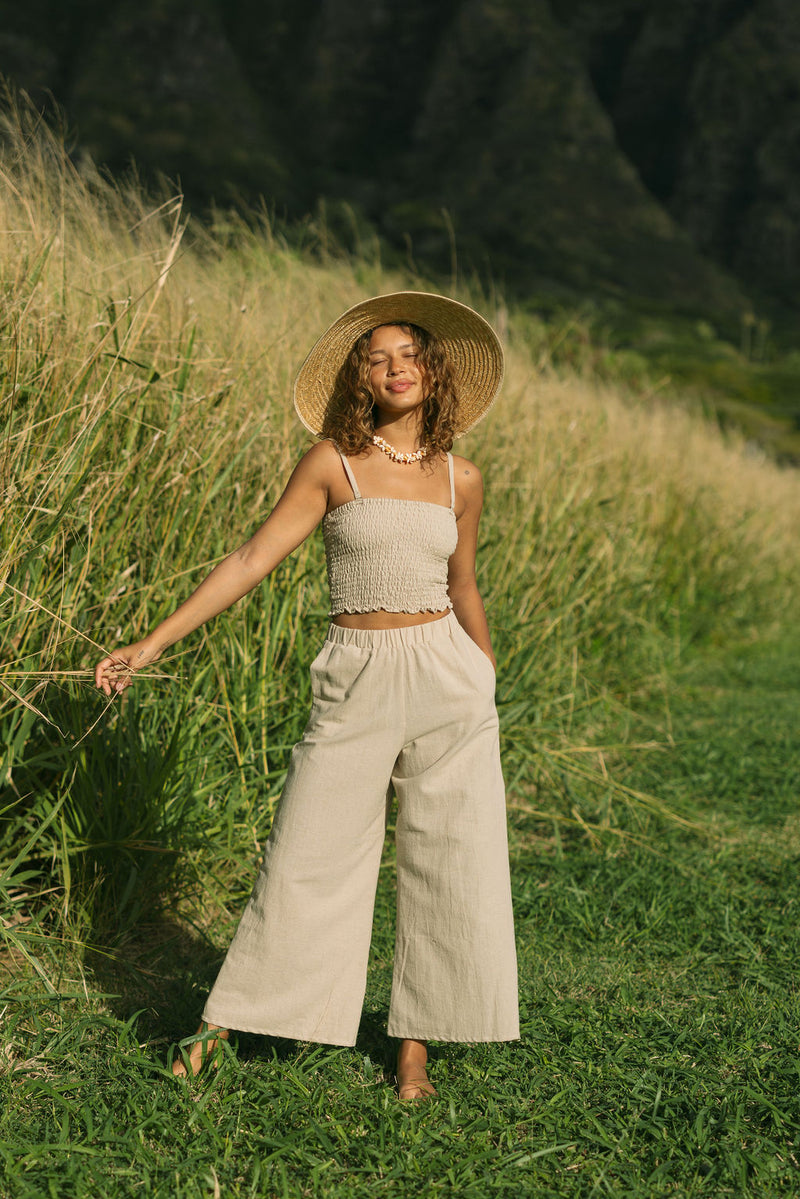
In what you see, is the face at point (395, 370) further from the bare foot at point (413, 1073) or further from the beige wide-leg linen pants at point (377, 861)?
the bare foot at point (413, 1073)

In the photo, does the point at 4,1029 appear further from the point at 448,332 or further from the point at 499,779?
the point at 448,332

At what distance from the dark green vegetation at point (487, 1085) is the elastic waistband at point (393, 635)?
87cm

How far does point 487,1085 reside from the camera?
2.15 m

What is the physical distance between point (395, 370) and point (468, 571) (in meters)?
0.47

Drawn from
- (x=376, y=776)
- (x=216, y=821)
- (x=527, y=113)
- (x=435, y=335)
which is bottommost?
(x=216, y=821)

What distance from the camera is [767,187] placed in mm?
77875

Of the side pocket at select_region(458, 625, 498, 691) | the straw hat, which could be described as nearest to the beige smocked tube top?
the side pocket at select_region(458, 625, 498, 691)

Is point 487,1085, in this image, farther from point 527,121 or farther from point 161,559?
point 527,121

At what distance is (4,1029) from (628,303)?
55.9m

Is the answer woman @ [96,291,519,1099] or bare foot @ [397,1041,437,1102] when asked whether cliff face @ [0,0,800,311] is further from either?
bare foot @ [397,1041,437,1102]

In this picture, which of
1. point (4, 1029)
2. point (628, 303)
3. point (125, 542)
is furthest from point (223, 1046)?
point (628, 303)

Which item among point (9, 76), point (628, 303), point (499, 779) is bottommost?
point (499, 779)

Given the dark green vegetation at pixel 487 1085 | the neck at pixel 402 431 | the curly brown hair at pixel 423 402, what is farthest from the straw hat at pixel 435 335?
the dark green vegetation at pixel 487 1085

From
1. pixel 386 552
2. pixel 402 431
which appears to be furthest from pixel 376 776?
pixel 402 431
